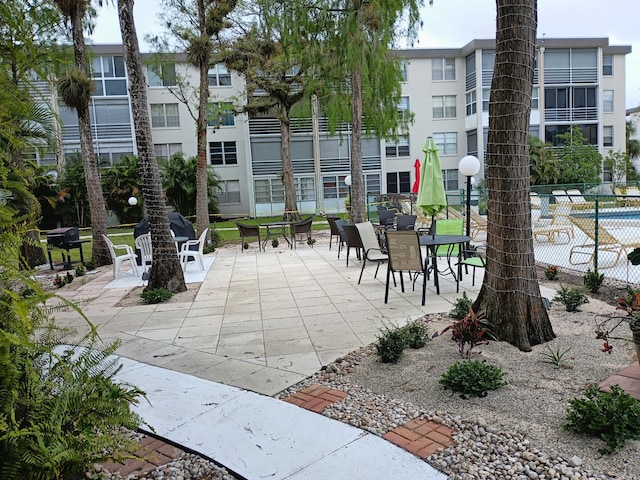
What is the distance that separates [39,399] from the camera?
2162 mm

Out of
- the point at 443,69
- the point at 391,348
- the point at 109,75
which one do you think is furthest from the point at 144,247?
the point at 443,69

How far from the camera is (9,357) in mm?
1901

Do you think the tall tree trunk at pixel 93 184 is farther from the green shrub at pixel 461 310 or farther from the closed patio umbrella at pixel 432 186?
the green shrub at pixel 461 310

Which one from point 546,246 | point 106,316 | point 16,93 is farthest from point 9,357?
point 546,246

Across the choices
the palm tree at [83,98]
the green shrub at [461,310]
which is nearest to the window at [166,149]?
the palm tree at [83,98]

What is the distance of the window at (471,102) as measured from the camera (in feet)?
97.8

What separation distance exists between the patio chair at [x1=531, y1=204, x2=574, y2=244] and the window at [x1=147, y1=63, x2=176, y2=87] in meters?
14.7

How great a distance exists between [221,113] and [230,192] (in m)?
12.5

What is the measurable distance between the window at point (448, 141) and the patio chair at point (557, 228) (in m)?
17.4

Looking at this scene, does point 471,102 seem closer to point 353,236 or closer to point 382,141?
point 382,141

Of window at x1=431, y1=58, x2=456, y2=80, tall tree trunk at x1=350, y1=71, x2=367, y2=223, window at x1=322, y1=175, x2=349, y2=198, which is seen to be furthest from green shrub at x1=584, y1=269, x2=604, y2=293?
window at x1=431, y1=58, x2=456, y2=80

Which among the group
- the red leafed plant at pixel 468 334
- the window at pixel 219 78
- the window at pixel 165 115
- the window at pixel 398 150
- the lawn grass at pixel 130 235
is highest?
the window at pixel 219 78

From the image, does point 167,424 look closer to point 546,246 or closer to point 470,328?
point 470,328

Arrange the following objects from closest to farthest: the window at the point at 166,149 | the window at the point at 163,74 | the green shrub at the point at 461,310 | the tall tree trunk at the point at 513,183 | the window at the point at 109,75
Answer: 1. the tall tree trunk at the point at 513,183
2. the green shrub at the point at 461,310
3. the window at the point at 163,74
4. the window at the point at 109,75
5. the window at the point at 166,149
